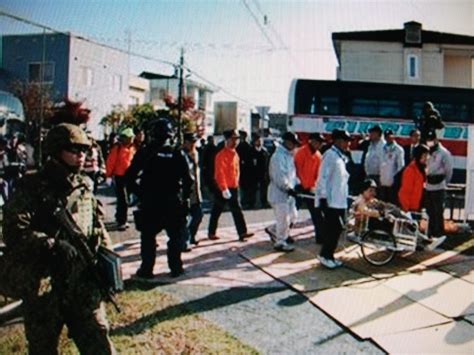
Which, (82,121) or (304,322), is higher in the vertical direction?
(82,121)

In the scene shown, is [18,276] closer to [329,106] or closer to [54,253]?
[54,253]

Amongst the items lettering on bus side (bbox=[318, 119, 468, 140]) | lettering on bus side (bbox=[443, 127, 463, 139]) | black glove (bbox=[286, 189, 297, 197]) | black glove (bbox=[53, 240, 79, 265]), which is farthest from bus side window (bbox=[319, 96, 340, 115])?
black glove (bbox=[53, 240, 79, 265])

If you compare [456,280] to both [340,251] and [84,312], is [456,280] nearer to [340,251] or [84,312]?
[340,251]

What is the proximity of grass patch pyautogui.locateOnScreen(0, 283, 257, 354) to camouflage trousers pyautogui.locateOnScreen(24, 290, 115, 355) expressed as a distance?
1.00 metres

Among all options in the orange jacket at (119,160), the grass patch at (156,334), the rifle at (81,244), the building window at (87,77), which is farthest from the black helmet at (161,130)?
the building window at (87,77)

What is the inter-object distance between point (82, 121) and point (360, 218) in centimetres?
350

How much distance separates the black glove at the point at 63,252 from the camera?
2471mm

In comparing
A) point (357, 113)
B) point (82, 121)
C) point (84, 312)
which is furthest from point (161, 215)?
point (357, 113)

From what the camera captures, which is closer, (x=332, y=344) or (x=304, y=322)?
(x=332, y=344)

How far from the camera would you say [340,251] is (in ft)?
22.4

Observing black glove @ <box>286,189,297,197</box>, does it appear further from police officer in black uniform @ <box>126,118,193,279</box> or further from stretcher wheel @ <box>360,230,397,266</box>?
police officer in black uniform @ <box>126,118,193,279</box>

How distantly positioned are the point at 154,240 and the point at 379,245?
8.79 feet

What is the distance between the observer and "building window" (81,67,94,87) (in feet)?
52.1

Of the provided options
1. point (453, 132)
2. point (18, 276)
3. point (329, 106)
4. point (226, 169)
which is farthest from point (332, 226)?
point (453, 132)
